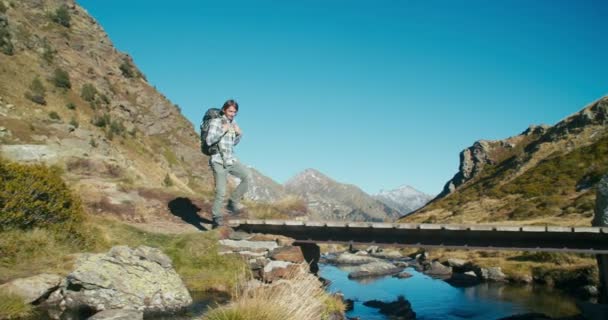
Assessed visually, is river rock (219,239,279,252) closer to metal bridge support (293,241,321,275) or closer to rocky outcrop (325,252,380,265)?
metal bridge support (293,241,321,275)

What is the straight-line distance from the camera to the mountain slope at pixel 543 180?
57322mm

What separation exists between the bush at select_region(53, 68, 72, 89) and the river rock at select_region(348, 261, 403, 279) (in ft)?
111

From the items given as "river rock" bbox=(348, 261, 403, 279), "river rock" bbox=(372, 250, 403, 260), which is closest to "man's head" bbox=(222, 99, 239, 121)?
"river rock" bbox=(348, 261, 403, 279)

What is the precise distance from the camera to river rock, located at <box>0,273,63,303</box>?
8743 mm

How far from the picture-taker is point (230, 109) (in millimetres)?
13891

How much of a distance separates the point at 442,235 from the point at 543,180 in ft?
223

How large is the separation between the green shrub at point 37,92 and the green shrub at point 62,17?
25.4 m

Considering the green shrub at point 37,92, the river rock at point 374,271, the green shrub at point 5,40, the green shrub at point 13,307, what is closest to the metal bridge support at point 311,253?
the green shrub at point 13,307

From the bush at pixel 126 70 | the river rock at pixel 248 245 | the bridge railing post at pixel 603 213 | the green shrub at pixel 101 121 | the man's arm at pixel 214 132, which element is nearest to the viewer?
the man's arm at pixel 214 132

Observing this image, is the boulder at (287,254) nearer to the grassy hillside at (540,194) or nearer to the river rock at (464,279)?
the river rock at (464,279)

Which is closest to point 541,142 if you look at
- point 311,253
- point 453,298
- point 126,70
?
point 453,298

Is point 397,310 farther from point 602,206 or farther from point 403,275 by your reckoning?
point 403,275

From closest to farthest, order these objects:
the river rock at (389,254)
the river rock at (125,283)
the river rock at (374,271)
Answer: the river rock at (125,283) < the river rock at (374,271) < the river rock at (389,254)

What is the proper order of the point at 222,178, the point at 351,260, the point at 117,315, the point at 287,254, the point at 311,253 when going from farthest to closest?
the point at 351,260
the point at 311,253
the point at 222,178
the point at 287,254
the point at 117,315
